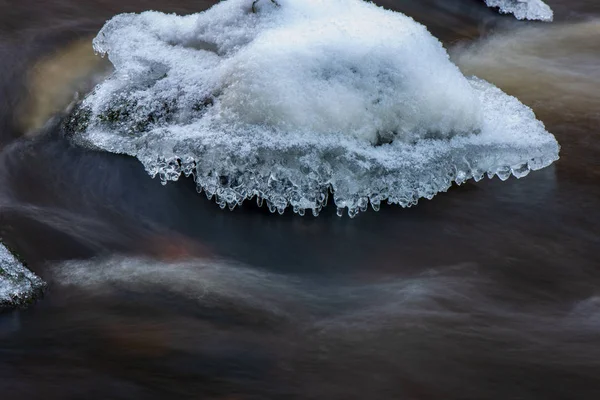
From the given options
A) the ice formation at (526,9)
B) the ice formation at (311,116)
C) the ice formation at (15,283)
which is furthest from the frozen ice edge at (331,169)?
the ice formation at (526,9)

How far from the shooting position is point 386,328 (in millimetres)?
2842

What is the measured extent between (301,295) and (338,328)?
0.26m

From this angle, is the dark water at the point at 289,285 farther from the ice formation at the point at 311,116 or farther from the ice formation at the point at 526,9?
the ice formation at the point at 526,9

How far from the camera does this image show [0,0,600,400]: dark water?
2598mm

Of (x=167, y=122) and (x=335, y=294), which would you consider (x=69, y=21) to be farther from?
(x=335, y=294)

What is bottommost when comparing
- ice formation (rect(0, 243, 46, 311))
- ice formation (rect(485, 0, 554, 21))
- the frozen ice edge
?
ice formation (rect(0, 243, 46, 311))

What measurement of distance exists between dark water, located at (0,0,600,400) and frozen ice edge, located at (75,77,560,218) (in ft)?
0.27

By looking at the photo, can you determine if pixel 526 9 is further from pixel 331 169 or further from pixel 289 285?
pixel 289 285

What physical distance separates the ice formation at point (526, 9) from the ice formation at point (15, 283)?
4131 millimetres

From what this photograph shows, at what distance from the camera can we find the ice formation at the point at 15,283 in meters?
2.89

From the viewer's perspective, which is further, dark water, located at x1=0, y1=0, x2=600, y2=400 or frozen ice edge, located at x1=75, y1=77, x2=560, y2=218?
frozen ice edge, located at x1=75, y1=77, x2=560, y2=218

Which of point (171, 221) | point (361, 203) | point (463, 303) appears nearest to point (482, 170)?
point (361, 203)

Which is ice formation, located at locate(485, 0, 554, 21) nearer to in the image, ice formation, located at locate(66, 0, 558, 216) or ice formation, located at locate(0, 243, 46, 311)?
ice formation, located at locate(66, 0, 558, 216)

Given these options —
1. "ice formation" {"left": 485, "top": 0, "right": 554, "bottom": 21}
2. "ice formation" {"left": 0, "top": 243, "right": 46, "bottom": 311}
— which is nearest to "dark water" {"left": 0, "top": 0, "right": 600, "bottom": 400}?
"ice formation" {"left": 0, "top": 243, "right": 46, "bottom": 311}
